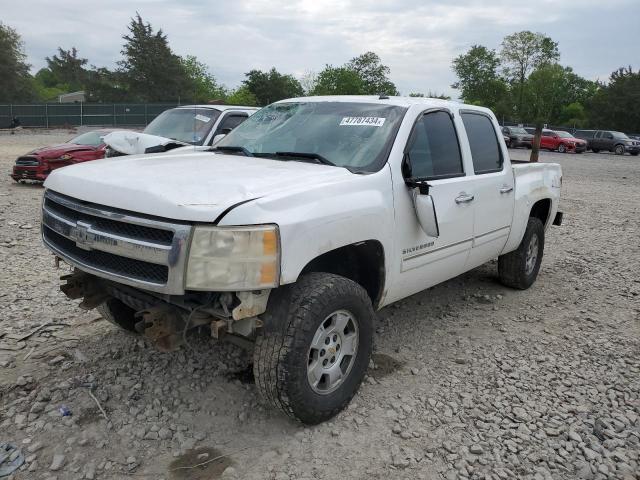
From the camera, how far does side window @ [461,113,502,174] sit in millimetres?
4598

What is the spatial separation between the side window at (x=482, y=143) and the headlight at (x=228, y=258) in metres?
2.50

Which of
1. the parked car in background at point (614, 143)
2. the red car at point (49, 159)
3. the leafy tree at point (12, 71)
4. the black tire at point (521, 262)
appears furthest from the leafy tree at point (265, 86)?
the black tire at point (521, 262)

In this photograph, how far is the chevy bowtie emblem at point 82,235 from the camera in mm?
2963

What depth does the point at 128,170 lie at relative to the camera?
3.22m

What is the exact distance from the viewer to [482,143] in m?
4.78

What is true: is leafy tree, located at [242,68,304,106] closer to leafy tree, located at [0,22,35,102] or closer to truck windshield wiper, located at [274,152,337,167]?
leafy tree, located at [0,22,35,102]

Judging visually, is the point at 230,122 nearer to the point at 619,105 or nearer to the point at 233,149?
the point at 233,149

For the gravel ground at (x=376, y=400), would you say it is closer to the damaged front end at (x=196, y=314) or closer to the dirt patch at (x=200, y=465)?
the dirt patch at (x=200, y=465)

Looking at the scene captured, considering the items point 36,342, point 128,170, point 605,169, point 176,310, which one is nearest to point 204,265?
point 176,310

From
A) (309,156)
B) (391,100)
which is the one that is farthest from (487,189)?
(309,156)

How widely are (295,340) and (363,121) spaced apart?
69.9 inches

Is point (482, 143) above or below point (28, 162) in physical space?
above

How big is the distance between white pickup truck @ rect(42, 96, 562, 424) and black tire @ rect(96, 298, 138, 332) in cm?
1

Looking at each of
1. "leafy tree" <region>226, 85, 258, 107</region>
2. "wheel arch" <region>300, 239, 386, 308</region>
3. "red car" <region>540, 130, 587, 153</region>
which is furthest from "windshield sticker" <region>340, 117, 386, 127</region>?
"leafy tree" <region>226, 85, 258, 107</region>
